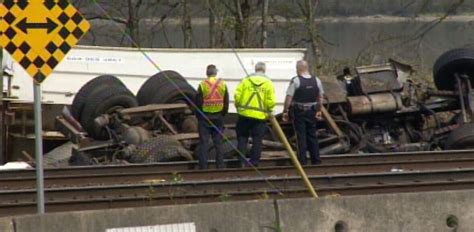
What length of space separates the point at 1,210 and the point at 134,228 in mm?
4183

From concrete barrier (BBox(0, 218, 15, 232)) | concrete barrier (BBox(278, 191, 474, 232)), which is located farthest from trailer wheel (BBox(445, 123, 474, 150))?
concrete barrier (BBox(0, 218, 15, 232))

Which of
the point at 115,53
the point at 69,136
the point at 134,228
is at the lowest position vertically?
the point at 134,228

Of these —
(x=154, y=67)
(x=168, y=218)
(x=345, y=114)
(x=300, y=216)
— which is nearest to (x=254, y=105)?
(x=345, y=114)

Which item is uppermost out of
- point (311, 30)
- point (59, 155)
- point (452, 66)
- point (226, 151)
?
point (311, 30)

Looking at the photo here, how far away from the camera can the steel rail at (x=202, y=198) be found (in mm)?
12680

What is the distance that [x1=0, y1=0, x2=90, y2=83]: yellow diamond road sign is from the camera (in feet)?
30.7

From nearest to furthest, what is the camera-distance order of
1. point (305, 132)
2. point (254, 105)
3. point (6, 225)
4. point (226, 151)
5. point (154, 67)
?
point (6, 225)
point (254, 105)
point (305, 132)
point (226, 151)
point (154, 67)

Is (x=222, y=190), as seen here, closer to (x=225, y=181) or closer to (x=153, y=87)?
(x=225, y=181)

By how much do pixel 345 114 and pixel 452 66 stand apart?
218cm

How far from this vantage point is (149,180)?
14.9 meters

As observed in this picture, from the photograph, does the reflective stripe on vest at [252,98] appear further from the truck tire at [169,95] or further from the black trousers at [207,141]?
the truck tire at [169,95]

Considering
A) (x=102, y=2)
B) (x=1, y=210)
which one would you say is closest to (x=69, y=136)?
(x=1, y=210)

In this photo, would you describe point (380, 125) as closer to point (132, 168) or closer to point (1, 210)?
point (132, 168)

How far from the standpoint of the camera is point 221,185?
1407 centimetres
